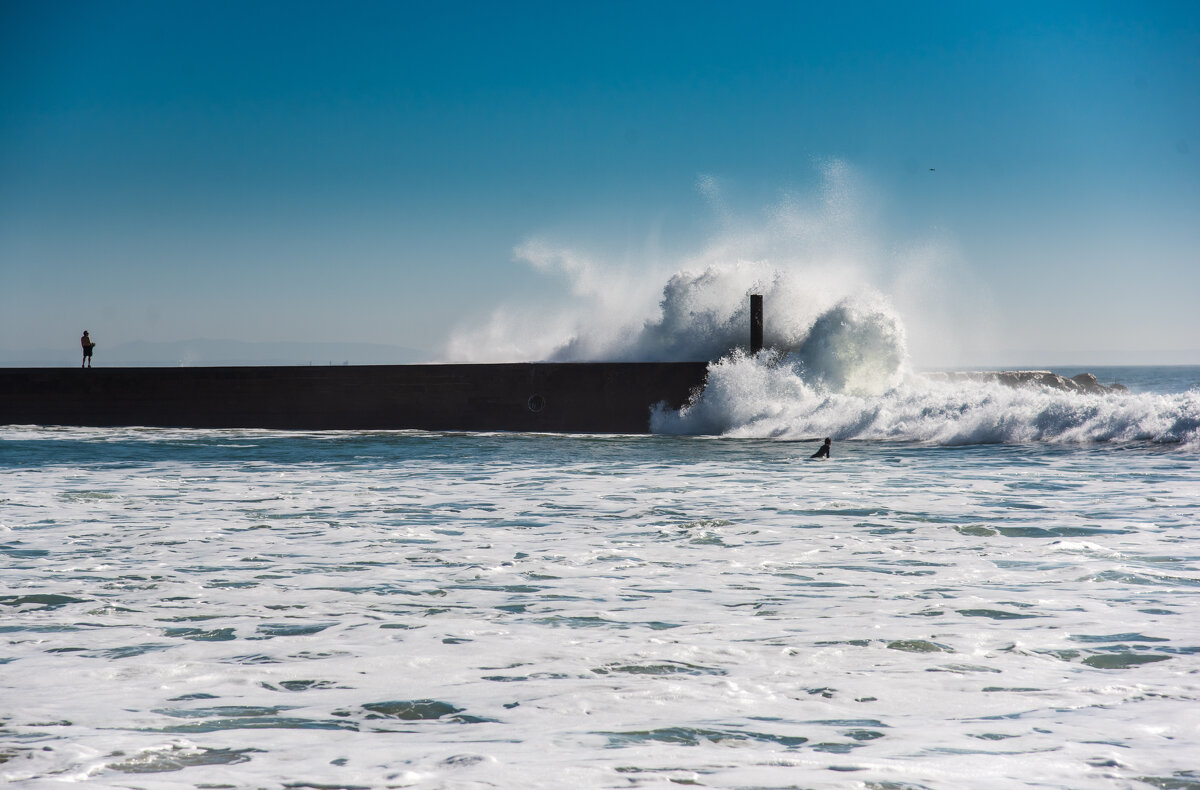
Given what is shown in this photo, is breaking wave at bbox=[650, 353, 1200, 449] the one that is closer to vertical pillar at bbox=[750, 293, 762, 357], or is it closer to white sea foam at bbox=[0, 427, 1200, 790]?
vertical pillar at bbox=[750, 293, 762, 357]

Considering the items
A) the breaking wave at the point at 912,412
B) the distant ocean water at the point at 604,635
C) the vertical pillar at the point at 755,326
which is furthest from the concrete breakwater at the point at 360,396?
the distant ocean water at the point at 604,635

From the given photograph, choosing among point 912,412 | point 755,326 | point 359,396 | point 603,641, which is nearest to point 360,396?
point 359,396

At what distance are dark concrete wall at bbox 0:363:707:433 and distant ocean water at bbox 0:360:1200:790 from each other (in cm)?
946

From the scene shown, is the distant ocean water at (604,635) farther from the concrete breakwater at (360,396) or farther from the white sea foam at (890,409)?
the concrete breakwater at (360,396)

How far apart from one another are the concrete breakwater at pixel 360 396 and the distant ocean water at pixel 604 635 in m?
9.46

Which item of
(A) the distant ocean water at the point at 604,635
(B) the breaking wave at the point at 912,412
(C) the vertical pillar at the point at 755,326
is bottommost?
(A) the distant ocean water at the point at 604,635

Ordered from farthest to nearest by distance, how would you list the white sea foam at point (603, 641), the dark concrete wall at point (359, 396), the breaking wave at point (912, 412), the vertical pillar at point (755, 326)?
the vertical pillar at point (755, 326) → the dark concrete wall at point (359, 396) → the breaking wave at point (912, 412) → the white sea foam at point (603, 641)

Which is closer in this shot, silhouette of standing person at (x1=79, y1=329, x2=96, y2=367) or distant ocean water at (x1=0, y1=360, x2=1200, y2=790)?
distant ocean water at (x1=0, y1=360, x2=1200, y2=790)

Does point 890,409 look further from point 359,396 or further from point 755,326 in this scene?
point 359,396

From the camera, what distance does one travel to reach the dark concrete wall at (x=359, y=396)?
19.7m

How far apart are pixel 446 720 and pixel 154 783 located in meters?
0.91

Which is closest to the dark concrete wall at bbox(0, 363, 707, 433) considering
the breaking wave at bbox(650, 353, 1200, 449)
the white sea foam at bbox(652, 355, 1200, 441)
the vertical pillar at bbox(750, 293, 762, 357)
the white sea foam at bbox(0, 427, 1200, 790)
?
the breaking wave at bbox(650, 353, 1200, 449)

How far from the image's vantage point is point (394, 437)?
60.6ft

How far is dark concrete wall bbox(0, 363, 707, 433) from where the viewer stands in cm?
1972
